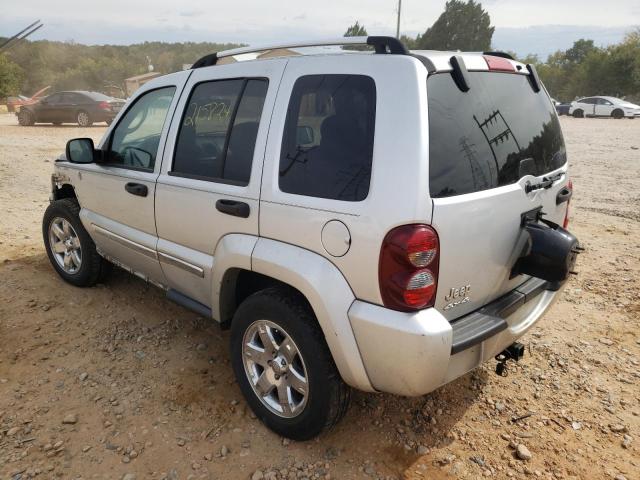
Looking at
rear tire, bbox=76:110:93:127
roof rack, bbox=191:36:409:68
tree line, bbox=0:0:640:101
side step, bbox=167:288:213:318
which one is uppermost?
tree line, bbox=0:0:640:101

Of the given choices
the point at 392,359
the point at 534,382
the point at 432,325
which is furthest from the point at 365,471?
the point at 534,382

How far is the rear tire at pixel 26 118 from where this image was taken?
59.8 feet

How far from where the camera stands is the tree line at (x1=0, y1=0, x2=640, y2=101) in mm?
47544

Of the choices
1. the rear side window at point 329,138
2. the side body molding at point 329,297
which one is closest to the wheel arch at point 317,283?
the side body molding at point 329,297

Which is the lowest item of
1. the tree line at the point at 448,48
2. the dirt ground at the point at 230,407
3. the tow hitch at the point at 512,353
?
the dirt ground at the point at 230,407

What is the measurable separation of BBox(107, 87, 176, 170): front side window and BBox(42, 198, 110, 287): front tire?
836mm

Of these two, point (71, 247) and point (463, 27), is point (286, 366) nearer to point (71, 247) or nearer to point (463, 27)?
point (71, 247)

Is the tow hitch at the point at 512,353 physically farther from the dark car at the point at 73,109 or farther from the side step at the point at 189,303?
the dark car at the point at 73,109

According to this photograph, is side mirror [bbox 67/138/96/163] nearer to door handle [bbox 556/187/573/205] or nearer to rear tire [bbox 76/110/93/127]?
door handle [bbox 556/187/573/205]

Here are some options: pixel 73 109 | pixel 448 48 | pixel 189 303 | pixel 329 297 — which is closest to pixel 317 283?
pixel 329 297

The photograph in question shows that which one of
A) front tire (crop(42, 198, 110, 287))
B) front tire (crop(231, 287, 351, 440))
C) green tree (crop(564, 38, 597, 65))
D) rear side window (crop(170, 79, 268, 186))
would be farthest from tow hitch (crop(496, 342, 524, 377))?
green tree (crop(564, 38, 597, 65))

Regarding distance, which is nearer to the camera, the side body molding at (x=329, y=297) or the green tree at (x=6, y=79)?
the side body molding at (x=329, y=297)

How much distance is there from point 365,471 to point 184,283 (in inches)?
62.1

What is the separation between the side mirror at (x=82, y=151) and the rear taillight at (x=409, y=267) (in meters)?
2.57
